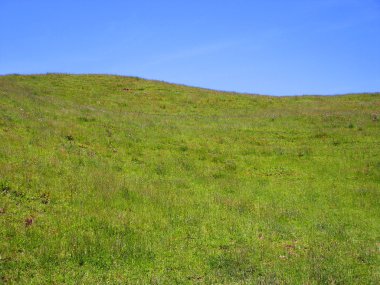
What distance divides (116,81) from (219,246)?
46.2m

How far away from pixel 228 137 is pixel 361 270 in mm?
18395

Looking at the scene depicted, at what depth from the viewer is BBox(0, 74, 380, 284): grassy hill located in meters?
9.24

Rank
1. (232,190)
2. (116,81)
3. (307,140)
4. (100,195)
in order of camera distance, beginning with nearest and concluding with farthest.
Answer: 1. (100,195)
2. (232,190)
3. (307,140)
4. (116,81)

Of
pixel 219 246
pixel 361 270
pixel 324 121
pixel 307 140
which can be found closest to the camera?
pixel 361 270

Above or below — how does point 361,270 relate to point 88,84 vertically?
below

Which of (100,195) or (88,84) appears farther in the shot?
(88,84)

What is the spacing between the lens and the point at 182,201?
1409 cm

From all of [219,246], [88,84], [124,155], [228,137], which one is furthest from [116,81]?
[219,246]

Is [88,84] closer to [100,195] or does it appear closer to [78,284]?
[100,195]

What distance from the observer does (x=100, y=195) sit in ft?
43.8

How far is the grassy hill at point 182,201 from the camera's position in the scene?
9242 millimetres

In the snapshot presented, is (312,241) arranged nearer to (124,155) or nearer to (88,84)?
(124,155)

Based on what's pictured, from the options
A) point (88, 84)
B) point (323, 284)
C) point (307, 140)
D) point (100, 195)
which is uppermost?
point (88, 84)

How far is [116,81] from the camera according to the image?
54.1 metres
